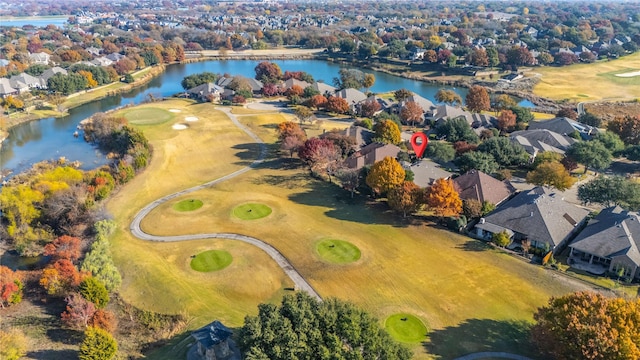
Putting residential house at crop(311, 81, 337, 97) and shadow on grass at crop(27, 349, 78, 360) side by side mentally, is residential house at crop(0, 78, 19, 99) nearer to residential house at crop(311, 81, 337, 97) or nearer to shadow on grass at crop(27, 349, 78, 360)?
residential house at crop(311, 81, 337, 97)

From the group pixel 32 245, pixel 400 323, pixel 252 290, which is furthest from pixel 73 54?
pixel 400 323

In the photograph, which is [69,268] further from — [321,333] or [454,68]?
[454,68]

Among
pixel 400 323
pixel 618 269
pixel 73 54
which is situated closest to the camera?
pixel 400 323

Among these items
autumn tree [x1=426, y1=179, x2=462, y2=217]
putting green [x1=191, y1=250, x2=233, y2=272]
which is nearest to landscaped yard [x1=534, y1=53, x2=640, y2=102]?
autumn tree [x1=426, y1=179, x2=462, y2=217]

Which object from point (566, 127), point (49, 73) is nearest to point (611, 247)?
point (566, 127)

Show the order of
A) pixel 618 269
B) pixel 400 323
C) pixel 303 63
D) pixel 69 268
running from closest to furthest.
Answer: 1. pixel 400 323
2. pixel 69 268
3. pixel 618 269
4. pixel 303 63

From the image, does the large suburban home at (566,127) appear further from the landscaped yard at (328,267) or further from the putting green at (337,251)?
the putting green at (337,251)
